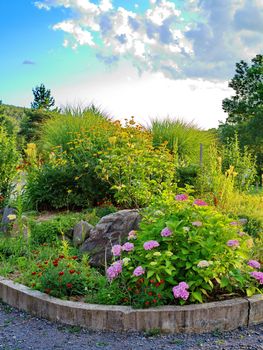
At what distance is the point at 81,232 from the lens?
18.8 ft

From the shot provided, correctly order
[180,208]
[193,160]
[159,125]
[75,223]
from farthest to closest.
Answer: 1. [159,125]
2. [193,160]
3. [75,223]
4. [180,208]

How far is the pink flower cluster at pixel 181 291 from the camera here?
366 cm

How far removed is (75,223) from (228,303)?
2741 mm

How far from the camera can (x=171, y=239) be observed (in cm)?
397

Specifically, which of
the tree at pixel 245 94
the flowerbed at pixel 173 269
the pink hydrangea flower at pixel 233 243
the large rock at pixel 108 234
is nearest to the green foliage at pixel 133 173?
the large rock at pixel 108 234

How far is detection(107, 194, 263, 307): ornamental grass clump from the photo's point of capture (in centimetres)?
379

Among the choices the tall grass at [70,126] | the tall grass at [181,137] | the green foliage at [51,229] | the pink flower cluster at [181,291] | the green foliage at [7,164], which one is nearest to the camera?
the pink flower cluster at [181,291]

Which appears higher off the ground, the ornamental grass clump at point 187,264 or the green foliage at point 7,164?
the green foliage at point 7,164

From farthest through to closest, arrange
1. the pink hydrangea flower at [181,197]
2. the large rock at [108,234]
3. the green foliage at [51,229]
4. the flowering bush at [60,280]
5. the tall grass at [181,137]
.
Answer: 1. the tall grass at [181,137]
2. the green foliage at [51,229]
3. the large rock at [108,234]
4. the pink hydrangea flower at [181,197]
5. the flowering bush at [60,280]

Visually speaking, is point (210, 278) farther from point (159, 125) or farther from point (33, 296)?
point (159, 125)

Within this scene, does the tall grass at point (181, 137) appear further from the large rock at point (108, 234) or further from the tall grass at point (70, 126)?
the large rock at point (108, 234)

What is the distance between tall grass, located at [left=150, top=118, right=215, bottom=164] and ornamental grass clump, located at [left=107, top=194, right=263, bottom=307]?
6404mm

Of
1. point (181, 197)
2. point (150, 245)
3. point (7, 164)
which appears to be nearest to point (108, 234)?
point (181, 197)

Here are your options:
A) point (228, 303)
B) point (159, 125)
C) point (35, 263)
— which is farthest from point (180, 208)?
point (159, 125)
